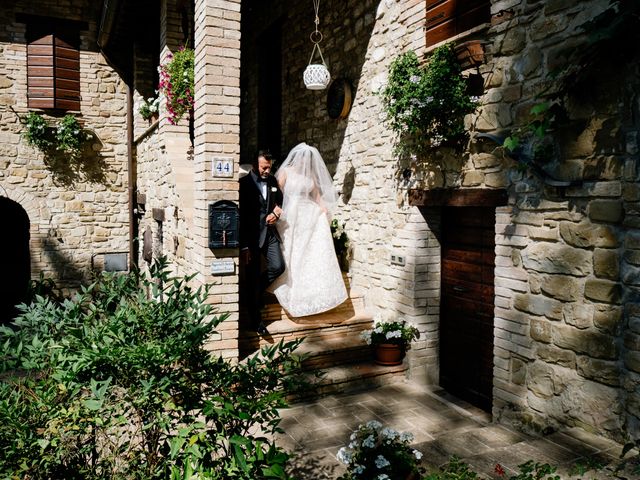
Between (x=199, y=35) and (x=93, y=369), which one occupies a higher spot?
(x=199, y=35)

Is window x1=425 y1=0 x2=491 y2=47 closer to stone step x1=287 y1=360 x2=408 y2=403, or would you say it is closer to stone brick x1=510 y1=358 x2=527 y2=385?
stone brick x1=510 y1=358 x2=527 y2=385

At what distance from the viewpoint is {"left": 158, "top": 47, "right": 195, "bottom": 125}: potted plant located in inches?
256


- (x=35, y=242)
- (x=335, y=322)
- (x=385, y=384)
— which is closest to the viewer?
(x=385, y=384)

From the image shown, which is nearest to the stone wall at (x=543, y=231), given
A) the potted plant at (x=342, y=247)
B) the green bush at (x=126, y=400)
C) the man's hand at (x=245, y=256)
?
the potted plant at (x=342, y=247)

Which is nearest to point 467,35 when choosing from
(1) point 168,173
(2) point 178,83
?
(2) point 178,83

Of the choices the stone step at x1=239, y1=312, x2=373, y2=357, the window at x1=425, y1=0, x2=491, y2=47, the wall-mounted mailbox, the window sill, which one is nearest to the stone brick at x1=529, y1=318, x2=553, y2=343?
the stone step at x1=239, y1=312, x2=373, y2=357

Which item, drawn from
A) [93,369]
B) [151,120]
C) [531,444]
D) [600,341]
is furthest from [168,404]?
[151,120]

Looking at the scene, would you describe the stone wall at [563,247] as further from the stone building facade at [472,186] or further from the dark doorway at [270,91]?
the dark doorway at [270,91]

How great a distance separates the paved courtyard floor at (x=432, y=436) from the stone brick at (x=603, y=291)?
3.26 ft

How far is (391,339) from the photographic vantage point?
Answer: 18.1 feet

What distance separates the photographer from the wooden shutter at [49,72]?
899 centimetres

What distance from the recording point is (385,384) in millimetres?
5547

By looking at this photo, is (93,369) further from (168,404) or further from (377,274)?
(377,274)

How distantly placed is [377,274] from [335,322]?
0.83 m
